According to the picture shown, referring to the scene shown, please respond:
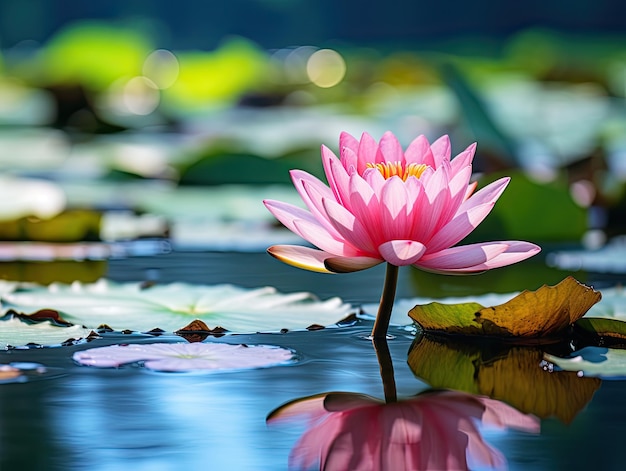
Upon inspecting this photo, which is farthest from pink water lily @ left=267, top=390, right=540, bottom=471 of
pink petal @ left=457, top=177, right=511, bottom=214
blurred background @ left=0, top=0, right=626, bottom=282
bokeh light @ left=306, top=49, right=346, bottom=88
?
bokeh light @ left=306, top=49, right=346, bottom=88

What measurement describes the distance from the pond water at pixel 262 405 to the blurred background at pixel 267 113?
0.55 meters

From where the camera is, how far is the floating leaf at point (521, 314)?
90 cm

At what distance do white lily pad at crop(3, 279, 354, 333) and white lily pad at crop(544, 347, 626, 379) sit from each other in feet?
0.84

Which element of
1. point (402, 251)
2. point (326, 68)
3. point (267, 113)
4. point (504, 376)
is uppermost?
point (326, 68)

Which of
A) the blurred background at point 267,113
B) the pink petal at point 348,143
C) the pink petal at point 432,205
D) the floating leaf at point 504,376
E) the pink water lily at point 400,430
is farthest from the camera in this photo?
the blurred background at point 267,113

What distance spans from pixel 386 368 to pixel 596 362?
0.18 m

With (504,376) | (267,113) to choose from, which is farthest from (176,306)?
(267,113)

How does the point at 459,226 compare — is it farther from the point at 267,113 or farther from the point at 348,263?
the point at 267,113

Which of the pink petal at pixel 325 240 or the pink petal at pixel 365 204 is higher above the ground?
the pink petal at pixel 365 204

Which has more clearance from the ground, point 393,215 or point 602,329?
point 393,215

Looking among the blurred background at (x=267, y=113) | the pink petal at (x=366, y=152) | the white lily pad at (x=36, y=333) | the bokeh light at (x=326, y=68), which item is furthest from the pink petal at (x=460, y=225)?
the bokeh light at (x=326, y=68)

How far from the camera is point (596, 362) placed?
0.87 metres

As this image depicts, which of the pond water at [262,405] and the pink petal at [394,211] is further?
the pink petal at [394,211]

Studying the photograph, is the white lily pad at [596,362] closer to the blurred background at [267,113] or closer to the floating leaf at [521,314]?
the floating leaf at [521,314]
